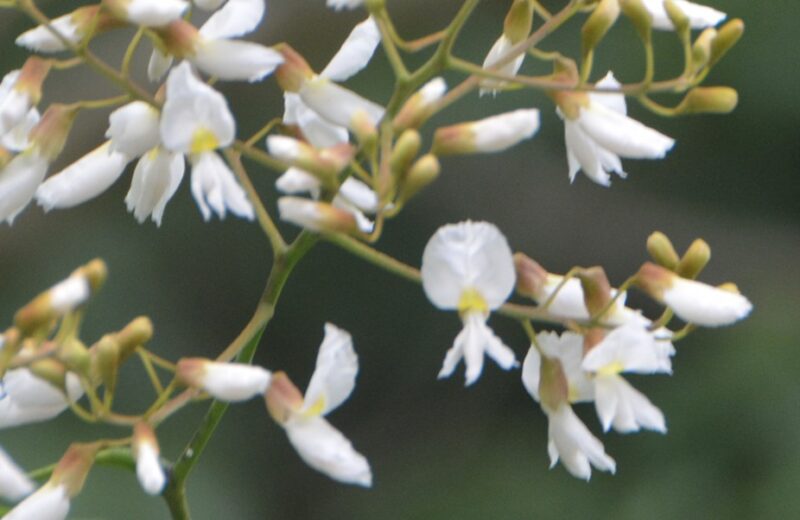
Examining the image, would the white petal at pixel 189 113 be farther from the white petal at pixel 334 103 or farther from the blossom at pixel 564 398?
the blossom at pixel 564 398

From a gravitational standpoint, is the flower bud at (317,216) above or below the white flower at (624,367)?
above

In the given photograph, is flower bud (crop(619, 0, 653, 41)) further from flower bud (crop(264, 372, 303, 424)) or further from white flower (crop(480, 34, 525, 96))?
flower bud (crop(264, 372, 303, 424))

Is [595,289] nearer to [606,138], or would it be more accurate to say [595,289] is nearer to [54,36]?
[606,138]

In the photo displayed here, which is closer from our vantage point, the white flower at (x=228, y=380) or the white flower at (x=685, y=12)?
the white flower at (x=228, y=380)

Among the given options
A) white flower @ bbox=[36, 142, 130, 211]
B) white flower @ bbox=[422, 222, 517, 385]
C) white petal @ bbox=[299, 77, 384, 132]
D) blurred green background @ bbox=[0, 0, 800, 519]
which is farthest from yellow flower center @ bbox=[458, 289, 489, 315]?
blurred green background @ bbox=[0, 0, 800, 519]

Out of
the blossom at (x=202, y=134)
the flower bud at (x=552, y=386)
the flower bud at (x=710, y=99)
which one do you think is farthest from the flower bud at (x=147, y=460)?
the flower bud at (x=710, y=99)

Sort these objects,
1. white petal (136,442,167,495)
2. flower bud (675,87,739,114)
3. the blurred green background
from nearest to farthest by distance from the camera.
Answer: white petal (136,442,167,495) < flower bud (675,87,739,114) < the blurred green background

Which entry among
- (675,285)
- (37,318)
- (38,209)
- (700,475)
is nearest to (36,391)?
(37,318)
